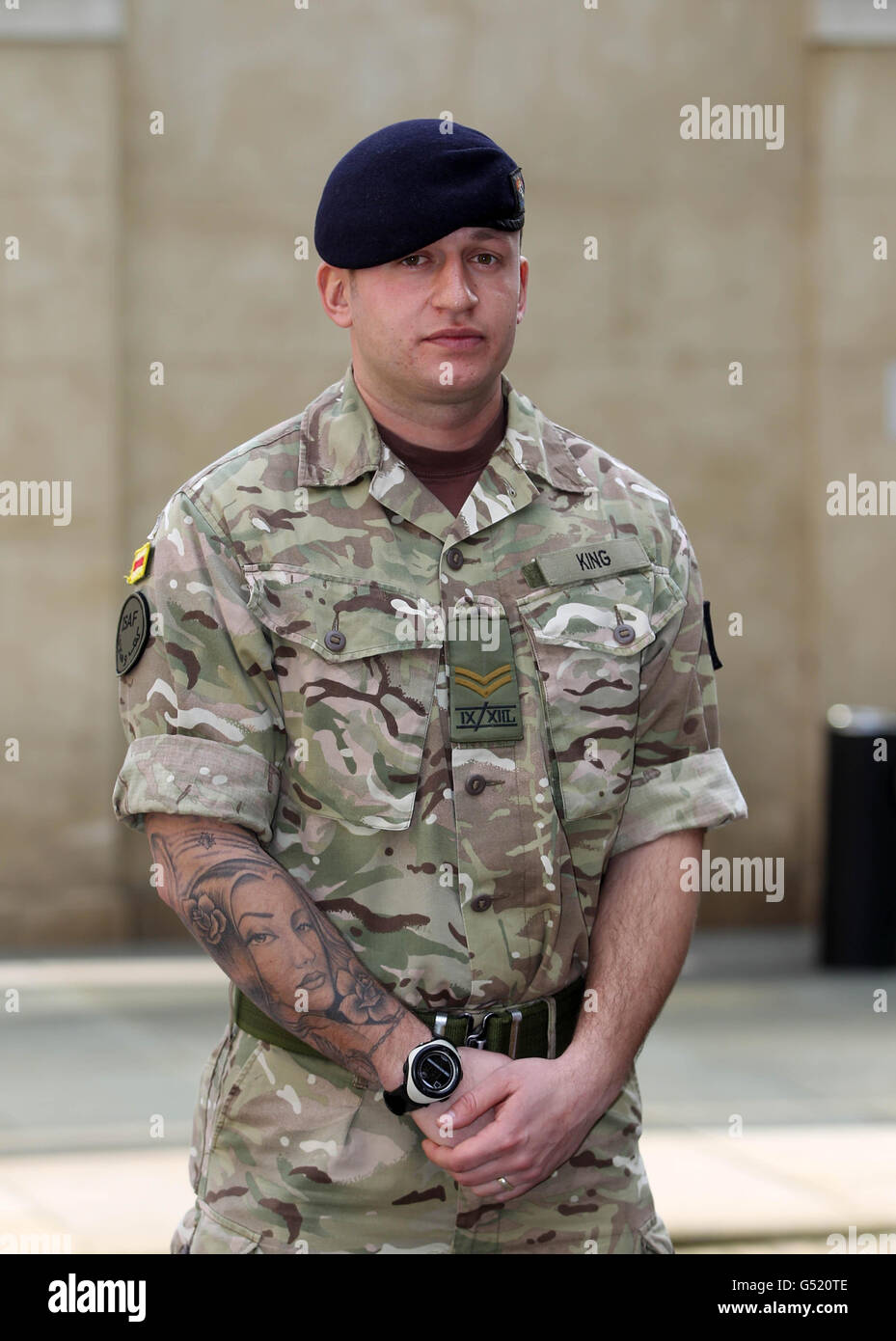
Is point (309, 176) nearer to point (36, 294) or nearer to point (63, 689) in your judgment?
point (36, 294)

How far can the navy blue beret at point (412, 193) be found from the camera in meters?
2.37

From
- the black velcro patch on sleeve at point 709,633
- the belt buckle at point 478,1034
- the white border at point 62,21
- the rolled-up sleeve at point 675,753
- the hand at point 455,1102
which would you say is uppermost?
the white border at point 62,21

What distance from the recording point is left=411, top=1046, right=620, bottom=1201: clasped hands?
2.30 meters

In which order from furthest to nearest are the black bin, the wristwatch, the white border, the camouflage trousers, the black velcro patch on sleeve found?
the white border, the black bin, the black velcro patch on sleeve, the camouflage trousers, the wristwatch

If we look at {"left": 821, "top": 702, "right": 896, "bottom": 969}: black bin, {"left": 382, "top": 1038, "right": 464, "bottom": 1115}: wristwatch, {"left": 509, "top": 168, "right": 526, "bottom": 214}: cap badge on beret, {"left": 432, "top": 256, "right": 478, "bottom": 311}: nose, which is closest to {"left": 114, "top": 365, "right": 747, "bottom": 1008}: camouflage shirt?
{"left": 382, "top": 1038, "right": 464, "bottom": 1115}: wristwatch

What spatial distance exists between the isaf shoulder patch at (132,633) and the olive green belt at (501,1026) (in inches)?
20.1

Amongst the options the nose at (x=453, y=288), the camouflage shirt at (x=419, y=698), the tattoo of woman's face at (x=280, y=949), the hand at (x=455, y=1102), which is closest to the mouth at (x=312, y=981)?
the tattoo of woman's face at (x=280, y=949)

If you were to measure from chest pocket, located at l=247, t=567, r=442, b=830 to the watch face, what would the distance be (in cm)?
31

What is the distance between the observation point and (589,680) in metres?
2.50

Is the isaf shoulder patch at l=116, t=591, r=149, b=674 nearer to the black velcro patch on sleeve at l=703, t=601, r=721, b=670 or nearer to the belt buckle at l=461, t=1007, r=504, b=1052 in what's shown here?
the belt buckle at l=461, t=1007, r=504, b=1052

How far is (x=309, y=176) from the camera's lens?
28.1ft

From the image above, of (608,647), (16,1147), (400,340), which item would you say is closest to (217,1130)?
(608,647)

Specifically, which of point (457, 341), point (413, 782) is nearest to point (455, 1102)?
point (413, 782)

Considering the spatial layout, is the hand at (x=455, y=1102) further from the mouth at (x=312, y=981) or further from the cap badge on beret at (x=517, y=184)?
the cap badge on beret at (x=517, y=184)
